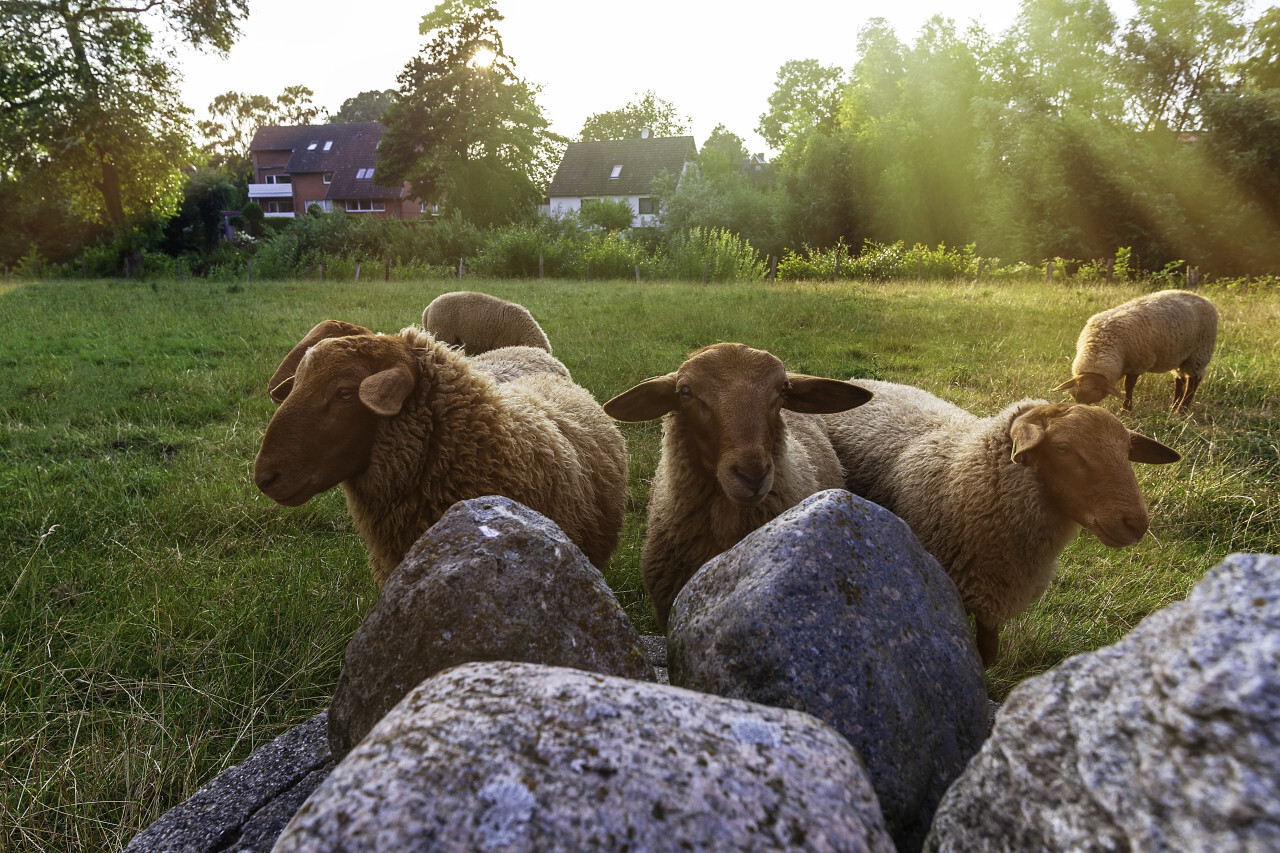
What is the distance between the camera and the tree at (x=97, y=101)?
27781 mm

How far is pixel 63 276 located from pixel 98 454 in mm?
36969

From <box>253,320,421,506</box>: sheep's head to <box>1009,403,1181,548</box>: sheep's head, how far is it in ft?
9.84

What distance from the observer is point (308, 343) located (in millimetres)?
4574

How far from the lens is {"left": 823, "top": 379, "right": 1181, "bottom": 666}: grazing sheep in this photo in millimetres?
3145

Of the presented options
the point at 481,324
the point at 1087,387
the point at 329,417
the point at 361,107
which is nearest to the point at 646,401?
the point at 329,417

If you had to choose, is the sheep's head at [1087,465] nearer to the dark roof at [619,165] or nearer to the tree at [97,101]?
the tree at [97,101]

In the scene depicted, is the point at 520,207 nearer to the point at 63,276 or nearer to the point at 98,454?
the point at 63,276

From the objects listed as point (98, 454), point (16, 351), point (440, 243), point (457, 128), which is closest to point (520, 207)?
point (457, 128)

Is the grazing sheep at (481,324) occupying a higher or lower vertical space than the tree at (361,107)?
lower

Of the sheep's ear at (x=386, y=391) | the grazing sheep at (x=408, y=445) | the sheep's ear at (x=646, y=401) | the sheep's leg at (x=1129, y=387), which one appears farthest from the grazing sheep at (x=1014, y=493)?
the sheep's leg at (x=1129, y=387)

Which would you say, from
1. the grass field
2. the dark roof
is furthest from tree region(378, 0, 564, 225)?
the grass field

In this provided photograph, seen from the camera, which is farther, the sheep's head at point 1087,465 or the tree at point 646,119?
the tree at point 646,119

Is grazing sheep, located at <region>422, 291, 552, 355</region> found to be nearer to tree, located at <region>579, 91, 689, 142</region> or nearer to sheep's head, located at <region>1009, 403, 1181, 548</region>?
sheep's head, located at <region>1009, 403, 1181, 548</region>

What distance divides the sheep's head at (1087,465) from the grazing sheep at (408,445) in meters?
2.33
